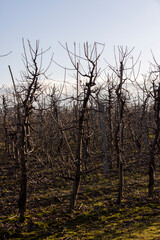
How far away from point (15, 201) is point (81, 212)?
272 centimetres

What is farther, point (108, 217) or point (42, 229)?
point (108, 217)

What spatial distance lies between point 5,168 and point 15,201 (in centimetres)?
623

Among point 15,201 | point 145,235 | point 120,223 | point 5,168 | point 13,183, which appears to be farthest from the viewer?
point 5,168

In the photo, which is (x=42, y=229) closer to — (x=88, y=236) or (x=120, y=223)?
(x=88, y=236)

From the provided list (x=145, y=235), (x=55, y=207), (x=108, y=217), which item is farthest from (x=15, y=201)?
(x=145, y=235)

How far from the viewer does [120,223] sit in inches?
225

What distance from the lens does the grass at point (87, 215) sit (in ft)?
17.1

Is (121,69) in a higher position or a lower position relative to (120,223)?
higher

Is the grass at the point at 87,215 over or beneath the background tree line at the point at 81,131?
beneath

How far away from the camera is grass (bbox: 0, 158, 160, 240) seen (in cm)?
523

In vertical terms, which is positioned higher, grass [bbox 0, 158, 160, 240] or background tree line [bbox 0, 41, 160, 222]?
background tree line [bbox 0, 41, 160, 222]

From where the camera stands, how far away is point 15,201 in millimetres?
7883

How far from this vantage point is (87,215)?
247 inches

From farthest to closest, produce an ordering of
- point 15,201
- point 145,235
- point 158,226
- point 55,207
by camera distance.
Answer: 1. point 15,201
2. point 55,207
3. point 158,226
4. point 145,235
